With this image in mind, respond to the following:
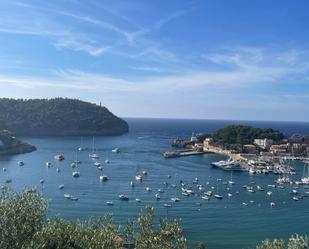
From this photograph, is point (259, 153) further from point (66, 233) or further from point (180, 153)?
point (66, 233)

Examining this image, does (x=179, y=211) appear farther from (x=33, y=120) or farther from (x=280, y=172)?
(x=33, y=120)

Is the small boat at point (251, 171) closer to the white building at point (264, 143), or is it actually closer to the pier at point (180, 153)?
the pier at point (180, 153)

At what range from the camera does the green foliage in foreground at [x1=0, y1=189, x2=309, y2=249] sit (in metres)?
12.8

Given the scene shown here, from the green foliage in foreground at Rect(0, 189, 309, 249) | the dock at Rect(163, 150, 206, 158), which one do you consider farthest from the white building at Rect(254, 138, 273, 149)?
the green foliage in foreground at Rect(0, 189, 309, 249)

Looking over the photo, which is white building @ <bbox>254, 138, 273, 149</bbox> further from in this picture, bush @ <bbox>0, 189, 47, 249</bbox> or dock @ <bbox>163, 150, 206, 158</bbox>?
bush @ <bbox>0, 189, 47, 249</bbox>

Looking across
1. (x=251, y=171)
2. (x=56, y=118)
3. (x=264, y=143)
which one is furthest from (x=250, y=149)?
(x=56, y=118)

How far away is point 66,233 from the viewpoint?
14008 mm

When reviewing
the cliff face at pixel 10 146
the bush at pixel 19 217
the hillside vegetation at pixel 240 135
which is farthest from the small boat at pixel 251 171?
A: the bush at pixel 19 217

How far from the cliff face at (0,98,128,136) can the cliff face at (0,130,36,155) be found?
25.6 m

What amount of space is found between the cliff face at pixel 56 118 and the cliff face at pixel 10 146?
25.6m

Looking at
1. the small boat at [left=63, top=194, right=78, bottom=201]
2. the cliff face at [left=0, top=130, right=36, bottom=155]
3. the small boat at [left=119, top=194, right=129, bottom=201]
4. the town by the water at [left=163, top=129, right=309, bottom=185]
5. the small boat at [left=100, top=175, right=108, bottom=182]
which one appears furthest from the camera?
the cliff face at [left=0, top=130, right=36, bottom=155]

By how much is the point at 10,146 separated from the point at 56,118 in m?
43.4

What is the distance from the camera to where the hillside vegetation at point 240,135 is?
9044 centimetres

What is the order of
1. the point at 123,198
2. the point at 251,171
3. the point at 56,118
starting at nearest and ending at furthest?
the point at 123,198
the point at 251,171
the point at 56,118
